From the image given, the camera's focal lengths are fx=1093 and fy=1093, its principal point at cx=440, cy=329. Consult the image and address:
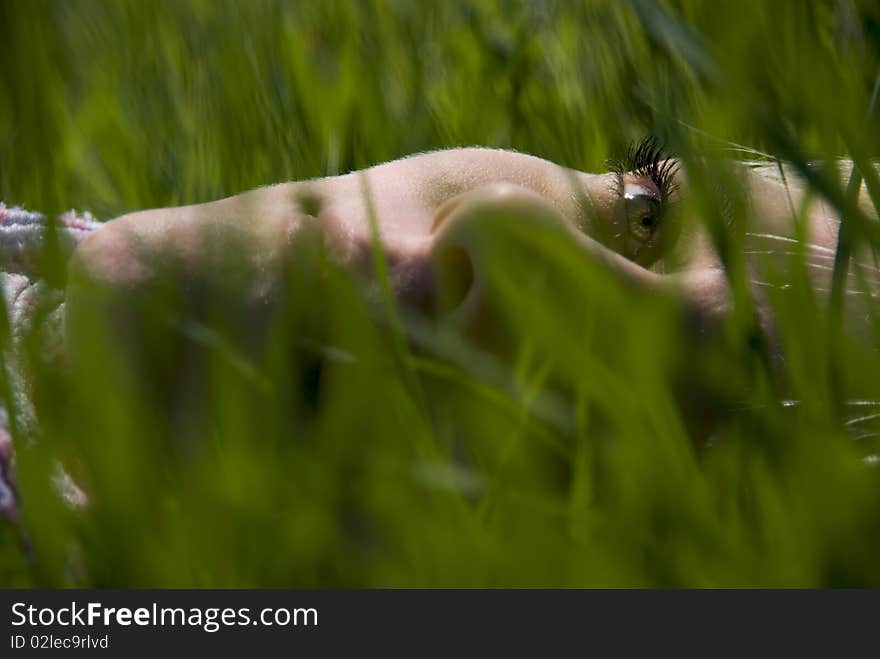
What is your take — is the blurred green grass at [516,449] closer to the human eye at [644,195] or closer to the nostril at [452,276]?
the nostril at [452,276]

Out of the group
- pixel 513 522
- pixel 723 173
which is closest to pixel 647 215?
pixel 723 173

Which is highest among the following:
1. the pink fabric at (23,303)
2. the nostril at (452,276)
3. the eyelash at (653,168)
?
the eyelash at (653,168)

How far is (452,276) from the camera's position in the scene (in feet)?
2.33

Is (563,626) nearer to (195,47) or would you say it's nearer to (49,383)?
(49,383)

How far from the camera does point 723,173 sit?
0.52 m

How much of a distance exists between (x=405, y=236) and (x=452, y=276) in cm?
6

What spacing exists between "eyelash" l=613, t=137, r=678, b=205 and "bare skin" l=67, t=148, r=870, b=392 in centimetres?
6

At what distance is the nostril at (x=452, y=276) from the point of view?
70 centimetres

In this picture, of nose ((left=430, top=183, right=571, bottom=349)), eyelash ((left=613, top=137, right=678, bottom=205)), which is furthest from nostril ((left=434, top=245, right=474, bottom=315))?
eyelash ((left=613, top=137, right=678, bottom=205))

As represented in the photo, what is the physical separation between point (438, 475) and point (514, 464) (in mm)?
39

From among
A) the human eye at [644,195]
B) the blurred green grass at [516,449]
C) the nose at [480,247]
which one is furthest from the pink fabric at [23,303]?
the human eye at [644,195]

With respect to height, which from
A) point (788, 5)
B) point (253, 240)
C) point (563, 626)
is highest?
point (788, 5)

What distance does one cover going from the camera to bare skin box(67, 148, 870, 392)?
625 mm

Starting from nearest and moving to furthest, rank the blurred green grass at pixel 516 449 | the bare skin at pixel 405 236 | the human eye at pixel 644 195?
the blurred green grass at pixel 516 449, the bare skin at pixel 405 236, the human eye at pixel 644 195
